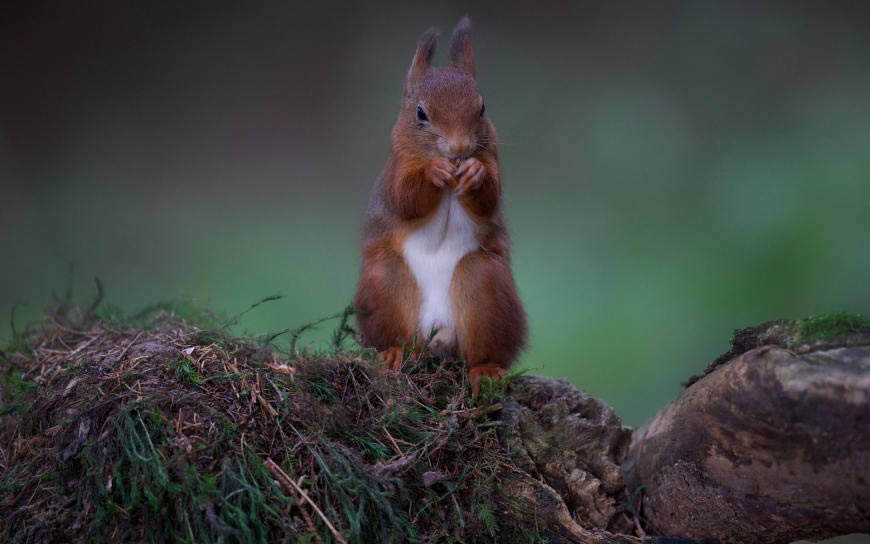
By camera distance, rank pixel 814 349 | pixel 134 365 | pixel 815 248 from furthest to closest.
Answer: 1. pixel 815 248
2. pixel 134 365
3. pixel 814 349

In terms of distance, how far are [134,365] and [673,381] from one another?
245 centimetres

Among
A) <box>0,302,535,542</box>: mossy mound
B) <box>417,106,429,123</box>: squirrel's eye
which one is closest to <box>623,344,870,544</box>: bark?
<box>0,302,535,542</box>: mossy mound

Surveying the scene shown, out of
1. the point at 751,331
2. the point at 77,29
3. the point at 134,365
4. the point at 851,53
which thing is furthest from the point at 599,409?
the point at 77,29

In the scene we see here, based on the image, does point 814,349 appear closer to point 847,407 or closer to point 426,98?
point 847,407

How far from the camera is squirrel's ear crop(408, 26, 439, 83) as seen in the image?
2.06 m

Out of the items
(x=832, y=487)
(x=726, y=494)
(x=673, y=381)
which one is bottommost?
(x=673, y=381)

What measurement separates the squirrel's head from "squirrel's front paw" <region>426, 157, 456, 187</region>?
44mm

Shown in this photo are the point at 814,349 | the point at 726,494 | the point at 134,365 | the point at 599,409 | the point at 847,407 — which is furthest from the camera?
the point at 599,409

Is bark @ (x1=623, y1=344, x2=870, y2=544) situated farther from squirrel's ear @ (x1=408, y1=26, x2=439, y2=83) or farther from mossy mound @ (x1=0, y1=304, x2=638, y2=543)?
squirrel's ear @ (x1=408, y1=26, x2=439, y2=83)

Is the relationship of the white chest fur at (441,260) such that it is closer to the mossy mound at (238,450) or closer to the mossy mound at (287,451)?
the mossy mound at (287,451)

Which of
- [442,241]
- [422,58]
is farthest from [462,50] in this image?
[442,241]

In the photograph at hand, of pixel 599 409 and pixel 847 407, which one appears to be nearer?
pixel 847 407

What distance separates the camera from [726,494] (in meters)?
1.38

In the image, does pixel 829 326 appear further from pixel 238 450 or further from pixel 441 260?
pixel 238 450
